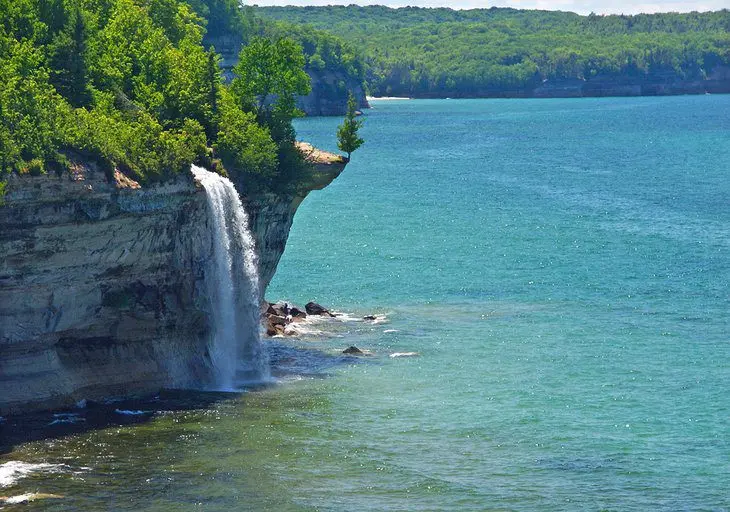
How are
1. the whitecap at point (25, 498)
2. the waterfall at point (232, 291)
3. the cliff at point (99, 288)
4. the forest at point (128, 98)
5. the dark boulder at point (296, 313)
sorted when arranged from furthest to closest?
the dark boulder at point (296, 313)
the waterfall at point (232, 291)
the forest at point (128, 98)
the cliff at point (99, 288)
the whitecap at point (25, 498)

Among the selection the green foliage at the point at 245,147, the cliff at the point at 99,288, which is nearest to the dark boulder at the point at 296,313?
the green foliage at the point at 245,147

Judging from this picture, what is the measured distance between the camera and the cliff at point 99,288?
52.8 m

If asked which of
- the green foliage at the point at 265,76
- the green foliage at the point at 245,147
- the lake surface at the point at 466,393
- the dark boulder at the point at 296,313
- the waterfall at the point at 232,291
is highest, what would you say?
the green foliage at the point at 265,76

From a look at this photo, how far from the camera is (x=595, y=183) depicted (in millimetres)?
143875

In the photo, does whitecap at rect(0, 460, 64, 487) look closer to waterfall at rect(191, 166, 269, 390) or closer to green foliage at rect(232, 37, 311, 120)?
waterfall at rect(191, 166, 269, 390)

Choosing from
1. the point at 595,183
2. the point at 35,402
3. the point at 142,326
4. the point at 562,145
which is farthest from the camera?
the point at 562,145

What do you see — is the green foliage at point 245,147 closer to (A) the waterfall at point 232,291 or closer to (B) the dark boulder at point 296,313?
(A) the waterfall at point 232,291

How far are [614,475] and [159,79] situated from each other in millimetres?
31806

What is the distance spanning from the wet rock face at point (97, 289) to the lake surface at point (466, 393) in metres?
3.11

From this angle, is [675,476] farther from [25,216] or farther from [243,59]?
[243,59]

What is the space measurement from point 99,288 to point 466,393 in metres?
16.9

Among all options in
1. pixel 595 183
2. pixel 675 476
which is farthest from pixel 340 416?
pixel 595 183

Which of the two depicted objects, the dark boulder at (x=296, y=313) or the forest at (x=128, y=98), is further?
the dark boulder at (x=296, y=313)

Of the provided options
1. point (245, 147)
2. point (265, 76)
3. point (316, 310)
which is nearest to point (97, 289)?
point (245, 147)
